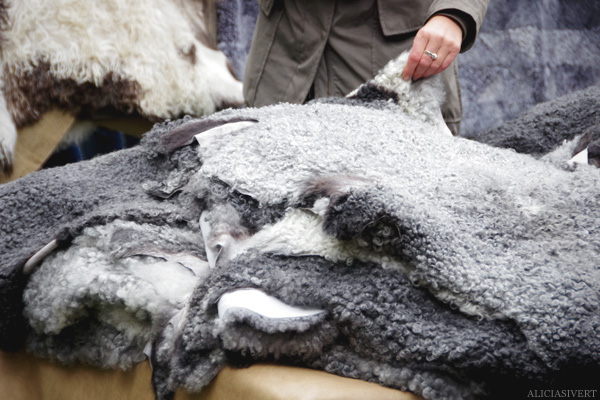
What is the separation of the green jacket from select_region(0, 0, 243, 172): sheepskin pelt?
0.11m

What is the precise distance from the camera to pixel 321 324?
0.45 metres

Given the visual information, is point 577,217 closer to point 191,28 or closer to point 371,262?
point 371,262

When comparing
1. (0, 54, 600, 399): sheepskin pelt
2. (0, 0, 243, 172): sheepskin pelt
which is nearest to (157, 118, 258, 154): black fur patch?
(0, 54, 600, 399): sheepskin pelt

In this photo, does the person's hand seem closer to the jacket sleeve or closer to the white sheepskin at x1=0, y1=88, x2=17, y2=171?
the jacket sleeve

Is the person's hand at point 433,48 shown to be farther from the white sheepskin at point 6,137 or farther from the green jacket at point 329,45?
the white sheepskin at point 6,137

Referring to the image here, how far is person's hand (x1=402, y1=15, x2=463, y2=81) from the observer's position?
0.79m

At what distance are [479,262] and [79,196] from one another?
1.38ft

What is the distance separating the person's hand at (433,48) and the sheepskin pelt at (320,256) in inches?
4.9

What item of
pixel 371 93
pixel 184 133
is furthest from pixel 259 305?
pixel 371 93

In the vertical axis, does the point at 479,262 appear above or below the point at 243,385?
above

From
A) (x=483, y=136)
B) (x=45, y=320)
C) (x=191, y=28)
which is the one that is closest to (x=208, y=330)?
(x=45, y=320)

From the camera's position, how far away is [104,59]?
100cm

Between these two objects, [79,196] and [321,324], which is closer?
[321,324]

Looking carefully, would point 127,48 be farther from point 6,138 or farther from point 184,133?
point 184,133
